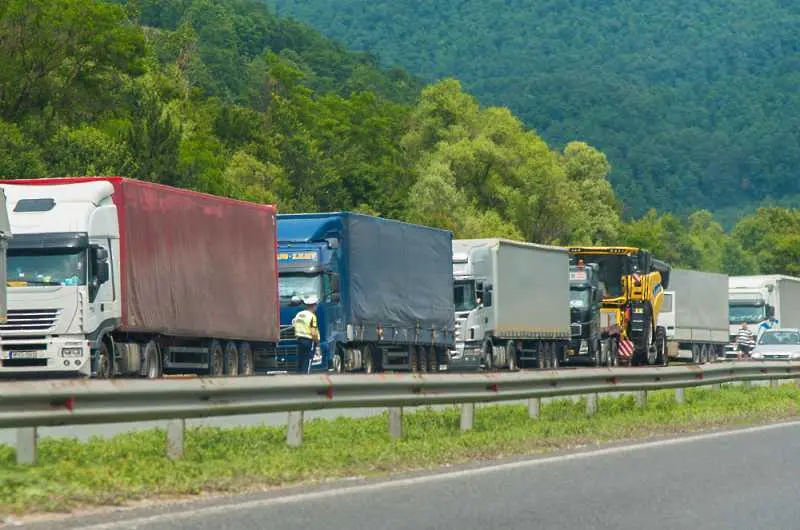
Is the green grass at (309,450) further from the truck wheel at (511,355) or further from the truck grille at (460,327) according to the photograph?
the truck wheel at (511,355)

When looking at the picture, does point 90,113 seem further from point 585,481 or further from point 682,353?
point 585,481

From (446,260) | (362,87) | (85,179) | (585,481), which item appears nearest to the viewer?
(585,481)

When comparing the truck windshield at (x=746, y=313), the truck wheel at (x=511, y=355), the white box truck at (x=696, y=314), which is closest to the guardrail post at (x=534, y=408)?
the truck wheel at (x=511, y=355)

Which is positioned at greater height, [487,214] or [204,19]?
[204,19]

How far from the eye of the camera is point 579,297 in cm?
5241

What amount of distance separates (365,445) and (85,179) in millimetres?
12711

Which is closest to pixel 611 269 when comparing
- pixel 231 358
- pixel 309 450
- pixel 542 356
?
pixel 542 356

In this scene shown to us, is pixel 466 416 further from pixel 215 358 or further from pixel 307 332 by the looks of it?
pixel 215 358

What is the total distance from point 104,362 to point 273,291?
268 inches

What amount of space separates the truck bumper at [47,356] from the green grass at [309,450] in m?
6.47

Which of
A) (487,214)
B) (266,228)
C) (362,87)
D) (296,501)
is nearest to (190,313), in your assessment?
(266,228)

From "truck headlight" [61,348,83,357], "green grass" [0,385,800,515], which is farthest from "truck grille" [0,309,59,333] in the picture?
"green grass" [0,385,800,515]

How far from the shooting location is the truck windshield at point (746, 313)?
75.6 metres

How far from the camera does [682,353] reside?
214 ft
